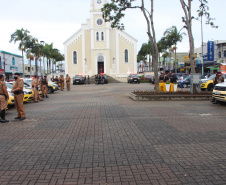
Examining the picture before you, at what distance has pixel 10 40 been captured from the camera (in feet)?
145

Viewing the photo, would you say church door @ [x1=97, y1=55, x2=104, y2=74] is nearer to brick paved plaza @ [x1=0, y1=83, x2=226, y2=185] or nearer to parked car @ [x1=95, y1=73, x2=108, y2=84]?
parked car @ [x1=95, y1=73, x2=108, y2=84]

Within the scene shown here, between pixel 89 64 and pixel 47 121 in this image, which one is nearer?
pixel 47 121

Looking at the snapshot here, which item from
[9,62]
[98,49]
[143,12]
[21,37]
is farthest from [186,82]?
[9,62]

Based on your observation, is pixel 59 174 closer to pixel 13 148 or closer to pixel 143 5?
pixel 13 148

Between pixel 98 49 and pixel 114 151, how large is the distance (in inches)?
1740

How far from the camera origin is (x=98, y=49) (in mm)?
48156

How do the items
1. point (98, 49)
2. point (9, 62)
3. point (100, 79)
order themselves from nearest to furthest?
point (100, 79)
point (98, 49)
point (9, 62)

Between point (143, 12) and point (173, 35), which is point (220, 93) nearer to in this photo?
point (143, 12)

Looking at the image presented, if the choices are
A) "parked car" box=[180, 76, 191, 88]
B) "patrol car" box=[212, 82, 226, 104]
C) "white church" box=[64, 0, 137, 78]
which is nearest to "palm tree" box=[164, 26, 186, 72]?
"white church" box=[64, 0, 137, 78]

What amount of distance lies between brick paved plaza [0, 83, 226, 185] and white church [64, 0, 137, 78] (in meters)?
40.4

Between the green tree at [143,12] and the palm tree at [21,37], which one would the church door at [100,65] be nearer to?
the palm tree at [21,37]

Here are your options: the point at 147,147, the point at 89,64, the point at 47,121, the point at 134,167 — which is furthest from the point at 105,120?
the point at 89,64

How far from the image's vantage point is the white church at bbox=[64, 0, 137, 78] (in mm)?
48188

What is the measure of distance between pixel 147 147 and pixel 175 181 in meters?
1.74
